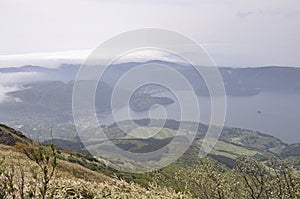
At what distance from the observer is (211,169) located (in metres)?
15.9

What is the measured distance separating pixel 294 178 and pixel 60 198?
10.6 m

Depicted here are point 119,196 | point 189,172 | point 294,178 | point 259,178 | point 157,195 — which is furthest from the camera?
point 189,172

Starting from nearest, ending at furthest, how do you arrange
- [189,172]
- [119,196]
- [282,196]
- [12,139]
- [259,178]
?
[119,196], [282,196], [259,178], [189,172], [12,139]

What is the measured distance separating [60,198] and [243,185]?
33.5 ft

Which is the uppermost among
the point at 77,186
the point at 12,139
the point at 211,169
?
the point at 77,186

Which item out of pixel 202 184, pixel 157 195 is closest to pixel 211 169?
pixel 202 184

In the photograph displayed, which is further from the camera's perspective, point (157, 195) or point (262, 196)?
point (262, 196)

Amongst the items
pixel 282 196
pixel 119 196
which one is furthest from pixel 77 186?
pixel 282 196

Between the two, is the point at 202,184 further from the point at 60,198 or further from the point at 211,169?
the point at 60,198


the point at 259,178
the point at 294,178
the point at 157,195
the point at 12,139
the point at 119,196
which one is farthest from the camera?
the point at 12,139

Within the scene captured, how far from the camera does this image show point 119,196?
845 centimetres

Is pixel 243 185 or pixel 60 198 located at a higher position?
pixel 60 198

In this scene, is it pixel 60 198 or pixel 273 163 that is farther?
pixel 273 163

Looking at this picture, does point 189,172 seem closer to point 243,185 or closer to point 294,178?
point 243,185
